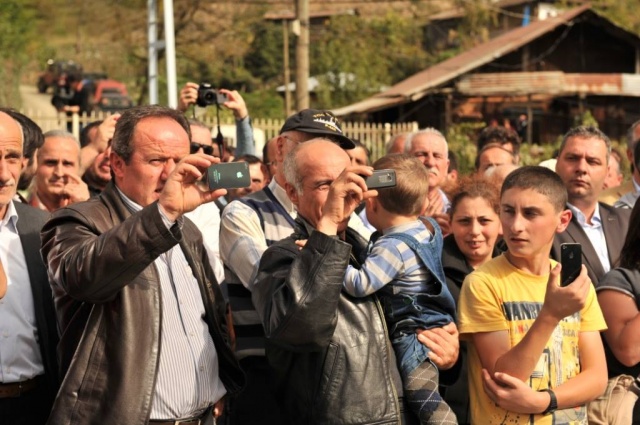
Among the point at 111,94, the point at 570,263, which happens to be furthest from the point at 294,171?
the point at 111,94

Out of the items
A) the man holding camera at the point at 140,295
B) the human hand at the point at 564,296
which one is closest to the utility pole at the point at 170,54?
the man holding camera at the point at 140,295

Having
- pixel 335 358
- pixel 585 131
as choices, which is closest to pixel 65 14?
pixel 585 131

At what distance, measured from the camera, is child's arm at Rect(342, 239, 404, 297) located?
141 inches

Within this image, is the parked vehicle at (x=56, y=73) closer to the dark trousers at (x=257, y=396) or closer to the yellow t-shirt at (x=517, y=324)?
the dark trousers at (x=257, y=396)

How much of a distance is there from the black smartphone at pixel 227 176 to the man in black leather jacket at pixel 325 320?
0.34 m

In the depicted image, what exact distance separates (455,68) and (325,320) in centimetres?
2766

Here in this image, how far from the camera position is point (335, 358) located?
3.49 metres

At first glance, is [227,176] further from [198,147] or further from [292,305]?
[198,147]

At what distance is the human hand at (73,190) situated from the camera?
18.8 feet

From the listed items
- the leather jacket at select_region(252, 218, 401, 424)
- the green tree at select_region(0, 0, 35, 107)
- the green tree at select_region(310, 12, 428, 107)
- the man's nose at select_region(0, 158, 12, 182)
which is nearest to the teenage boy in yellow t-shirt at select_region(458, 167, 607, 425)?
the leather jacket at select_region(252, 218, 401, 424)

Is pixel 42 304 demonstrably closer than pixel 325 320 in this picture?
No

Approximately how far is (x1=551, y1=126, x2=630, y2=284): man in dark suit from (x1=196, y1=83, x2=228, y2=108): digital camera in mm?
2297

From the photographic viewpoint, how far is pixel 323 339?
3396 millimetres

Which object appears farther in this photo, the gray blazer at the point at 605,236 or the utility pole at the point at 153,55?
the utility pole at the point at 153,55
